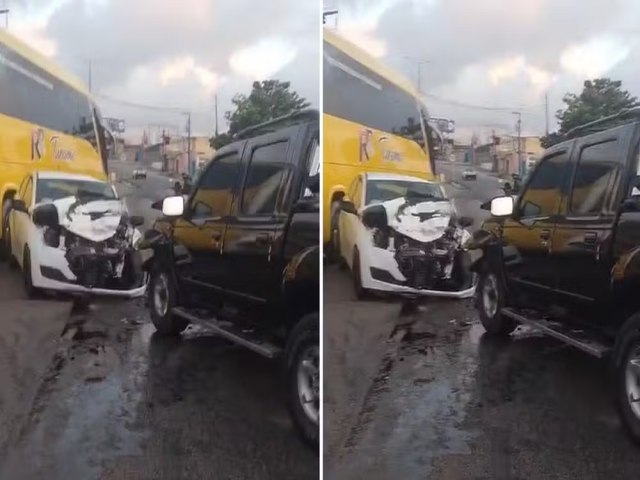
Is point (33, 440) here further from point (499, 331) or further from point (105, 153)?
point (499, 331)

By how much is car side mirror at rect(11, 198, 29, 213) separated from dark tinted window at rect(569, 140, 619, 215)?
1.99m

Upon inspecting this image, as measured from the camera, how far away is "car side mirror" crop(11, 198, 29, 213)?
3059 millimetres

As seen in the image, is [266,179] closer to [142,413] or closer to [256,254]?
[256,254]

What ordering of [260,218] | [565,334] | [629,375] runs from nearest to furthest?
[629,375], [565,334], [260,218]

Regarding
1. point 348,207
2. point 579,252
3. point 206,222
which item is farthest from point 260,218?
point 579,252

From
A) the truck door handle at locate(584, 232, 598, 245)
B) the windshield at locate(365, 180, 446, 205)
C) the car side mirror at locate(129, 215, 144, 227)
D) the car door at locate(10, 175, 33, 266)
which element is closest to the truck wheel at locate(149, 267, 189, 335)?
the car side mirror at locate(129, 215, 144, 227)

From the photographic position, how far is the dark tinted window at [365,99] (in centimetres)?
304

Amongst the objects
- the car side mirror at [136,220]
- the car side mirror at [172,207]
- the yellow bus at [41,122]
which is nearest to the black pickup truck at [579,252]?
the car side mirror at [172,207]

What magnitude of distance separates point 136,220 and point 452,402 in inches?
53.0

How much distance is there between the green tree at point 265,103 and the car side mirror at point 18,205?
816 millimetres

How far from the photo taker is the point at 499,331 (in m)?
3.02

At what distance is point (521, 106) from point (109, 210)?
1553mm

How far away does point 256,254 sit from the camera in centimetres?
302

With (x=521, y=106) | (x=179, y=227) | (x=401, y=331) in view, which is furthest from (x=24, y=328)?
(x=521, y=106)
